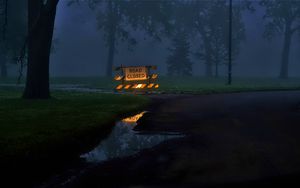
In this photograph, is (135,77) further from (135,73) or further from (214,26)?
(214,26)

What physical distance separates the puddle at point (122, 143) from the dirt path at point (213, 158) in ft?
1.11

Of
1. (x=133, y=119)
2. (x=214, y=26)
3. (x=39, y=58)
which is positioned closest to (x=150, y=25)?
(x=214, y=26)

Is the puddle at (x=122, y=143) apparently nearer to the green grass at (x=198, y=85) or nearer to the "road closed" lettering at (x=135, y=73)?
the "road closed" lettering at (x=135, y=73)

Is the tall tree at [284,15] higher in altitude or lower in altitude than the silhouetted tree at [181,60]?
higher

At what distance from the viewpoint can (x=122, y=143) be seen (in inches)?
371

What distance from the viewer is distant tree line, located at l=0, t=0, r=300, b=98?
19.9 meters

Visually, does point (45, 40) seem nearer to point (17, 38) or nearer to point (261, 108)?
point (261, 108)

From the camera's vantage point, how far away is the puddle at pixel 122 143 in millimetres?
8066

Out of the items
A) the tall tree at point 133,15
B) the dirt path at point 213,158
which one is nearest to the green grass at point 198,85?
the tall tree at point 133,15

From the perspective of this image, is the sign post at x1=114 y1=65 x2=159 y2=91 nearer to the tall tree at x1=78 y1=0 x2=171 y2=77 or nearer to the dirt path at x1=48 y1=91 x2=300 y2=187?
the dirt path at x1=48 y1=91 x2=300 y2=187

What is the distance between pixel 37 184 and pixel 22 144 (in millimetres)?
2098

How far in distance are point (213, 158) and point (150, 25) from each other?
52434 millimetres

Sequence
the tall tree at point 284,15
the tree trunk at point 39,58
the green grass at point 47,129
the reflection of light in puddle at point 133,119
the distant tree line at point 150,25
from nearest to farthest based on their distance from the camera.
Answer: the green grass at point 47,129, the reflection of light in puddle at point 133,119, the tree trunk at point 39,58, the distant tree line at point 150,25, the tall tree at point 284,15

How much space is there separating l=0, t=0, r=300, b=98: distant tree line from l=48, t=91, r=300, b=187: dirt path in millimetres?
9263
